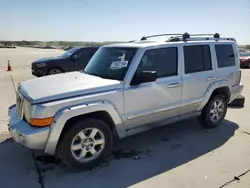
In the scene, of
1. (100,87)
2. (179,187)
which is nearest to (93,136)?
(100,87)

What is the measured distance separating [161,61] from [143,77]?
66 centimetres

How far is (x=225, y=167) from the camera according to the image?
12.3ft

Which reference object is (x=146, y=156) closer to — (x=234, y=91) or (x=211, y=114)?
(x=211, y=114)

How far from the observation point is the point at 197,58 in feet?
15.8

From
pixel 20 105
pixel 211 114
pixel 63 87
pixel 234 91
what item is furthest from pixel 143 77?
pixel 234 91

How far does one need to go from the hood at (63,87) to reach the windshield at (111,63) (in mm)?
188

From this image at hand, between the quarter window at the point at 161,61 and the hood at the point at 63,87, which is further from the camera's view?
the quarter window at the point at 161,61

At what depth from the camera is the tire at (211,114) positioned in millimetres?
5181

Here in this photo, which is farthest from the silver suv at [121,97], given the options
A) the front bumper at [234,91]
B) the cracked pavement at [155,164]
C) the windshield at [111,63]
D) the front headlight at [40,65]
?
the front headlight at [40,65]

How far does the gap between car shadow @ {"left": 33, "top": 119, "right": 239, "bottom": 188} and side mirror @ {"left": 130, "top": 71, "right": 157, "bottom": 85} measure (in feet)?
3.95

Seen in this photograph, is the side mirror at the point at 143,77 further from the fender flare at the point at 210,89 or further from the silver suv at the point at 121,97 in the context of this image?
the fender flare at the point at 210,89

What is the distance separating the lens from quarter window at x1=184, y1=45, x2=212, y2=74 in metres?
4.66

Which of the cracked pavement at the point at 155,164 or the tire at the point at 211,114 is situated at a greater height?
the tire at the point at 211,114

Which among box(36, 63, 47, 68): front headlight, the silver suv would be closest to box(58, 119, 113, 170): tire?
the silver suv
